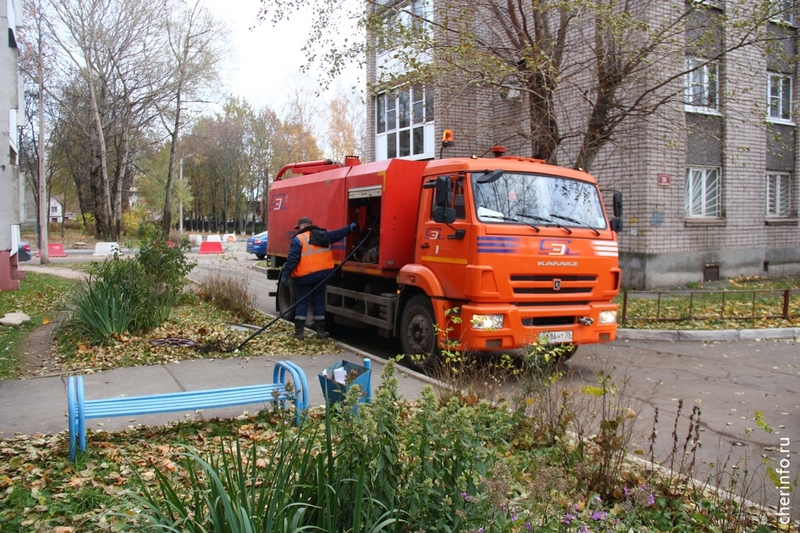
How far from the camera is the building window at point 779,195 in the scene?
19.1 m

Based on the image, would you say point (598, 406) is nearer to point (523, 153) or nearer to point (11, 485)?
point (11, 485)

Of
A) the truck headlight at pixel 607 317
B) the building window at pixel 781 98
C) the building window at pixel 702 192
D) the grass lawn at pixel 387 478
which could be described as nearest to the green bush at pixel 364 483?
the grass lawn at pixel 387 478

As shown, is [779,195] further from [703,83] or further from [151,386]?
[151,386]

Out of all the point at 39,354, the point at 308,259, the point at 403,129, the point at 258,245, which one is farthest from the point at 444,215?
the point at 258,245

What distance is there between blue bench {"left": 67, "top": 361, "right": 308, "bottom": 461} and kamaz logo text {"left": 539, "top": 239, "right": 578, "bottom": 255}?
3.37m

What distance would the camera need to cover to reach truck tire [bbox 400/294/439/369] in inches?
306

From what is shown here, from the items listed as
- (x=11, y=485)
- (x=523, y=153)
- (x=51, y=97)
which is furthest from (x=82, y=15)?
(x=11, y=485)

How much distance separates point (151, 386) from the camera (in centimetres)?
669

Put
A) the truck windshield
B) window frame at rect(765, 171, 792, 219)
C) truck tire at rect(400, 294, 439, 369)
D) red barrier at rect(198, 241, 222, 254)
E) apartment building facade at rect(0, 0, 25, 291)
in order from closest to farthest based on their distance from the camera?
the truck windshield < truck tire at rect(400, 294, 439, 369) < apartment building facade at rect(0, 0, 25, 291) < window frame at rect(765, 171, 792, 219) < red barrier at rect(198, 241, 222, 254)

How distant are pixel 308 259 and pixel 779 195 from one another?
53.3ft

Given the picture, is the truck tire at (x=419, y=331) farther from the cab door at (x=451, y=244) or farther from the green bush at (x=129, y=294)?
the green bush at (x=129, y=294)

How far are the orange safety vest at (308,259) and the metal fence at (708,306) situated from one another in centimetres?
526

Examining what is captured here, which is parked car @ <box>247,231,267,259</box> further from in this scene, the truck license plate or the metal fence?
the truck license plate

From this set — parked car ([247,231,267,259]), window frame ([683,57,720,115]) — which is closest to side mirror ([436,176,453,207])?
window frame ([683,57,720,115])
